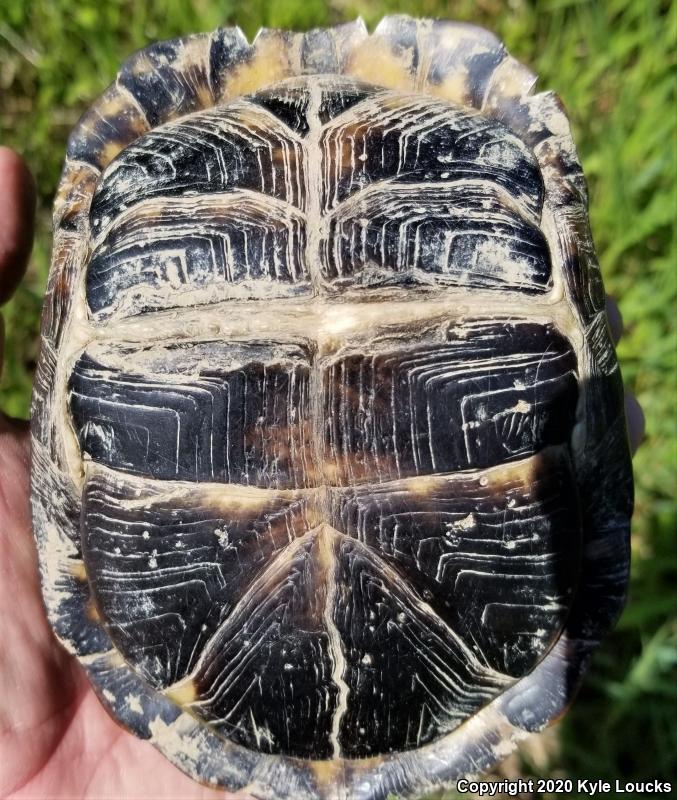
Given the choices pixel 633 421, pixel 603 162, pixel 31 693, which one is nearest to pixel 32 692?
pixel 31 693

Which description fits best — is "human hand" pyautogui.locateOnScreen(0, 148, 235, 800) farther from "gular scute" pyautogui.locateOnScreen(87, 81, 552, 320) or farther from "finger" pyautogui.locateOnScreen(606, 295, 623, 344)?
"finger" pyautogui.locateOnScreen(606, 295, 623, 344)

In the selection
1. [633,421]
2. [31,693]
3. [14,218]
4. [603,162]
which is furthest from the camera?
[603,162]

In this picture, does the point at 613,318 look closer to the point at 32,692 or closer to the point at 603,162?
the point at 603,162

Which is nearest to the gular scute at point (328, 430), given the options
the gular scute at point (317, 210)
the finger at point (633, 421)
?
the gular scute at point (317, 210)

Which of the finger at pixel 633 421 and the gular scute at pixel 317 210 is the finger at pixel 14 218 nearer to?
the gular scute at pixel 317 210

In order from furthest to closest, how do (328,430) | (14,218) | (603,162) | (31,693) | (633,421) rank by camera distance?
(603,162), (633,421), (14,218), (31,693), (328,430)

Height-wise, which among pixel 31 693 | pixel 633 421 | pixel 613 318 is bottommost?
pixel 31 693

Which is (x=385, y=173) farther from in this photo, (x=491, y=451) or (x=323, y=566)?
(x=323, y=566)
